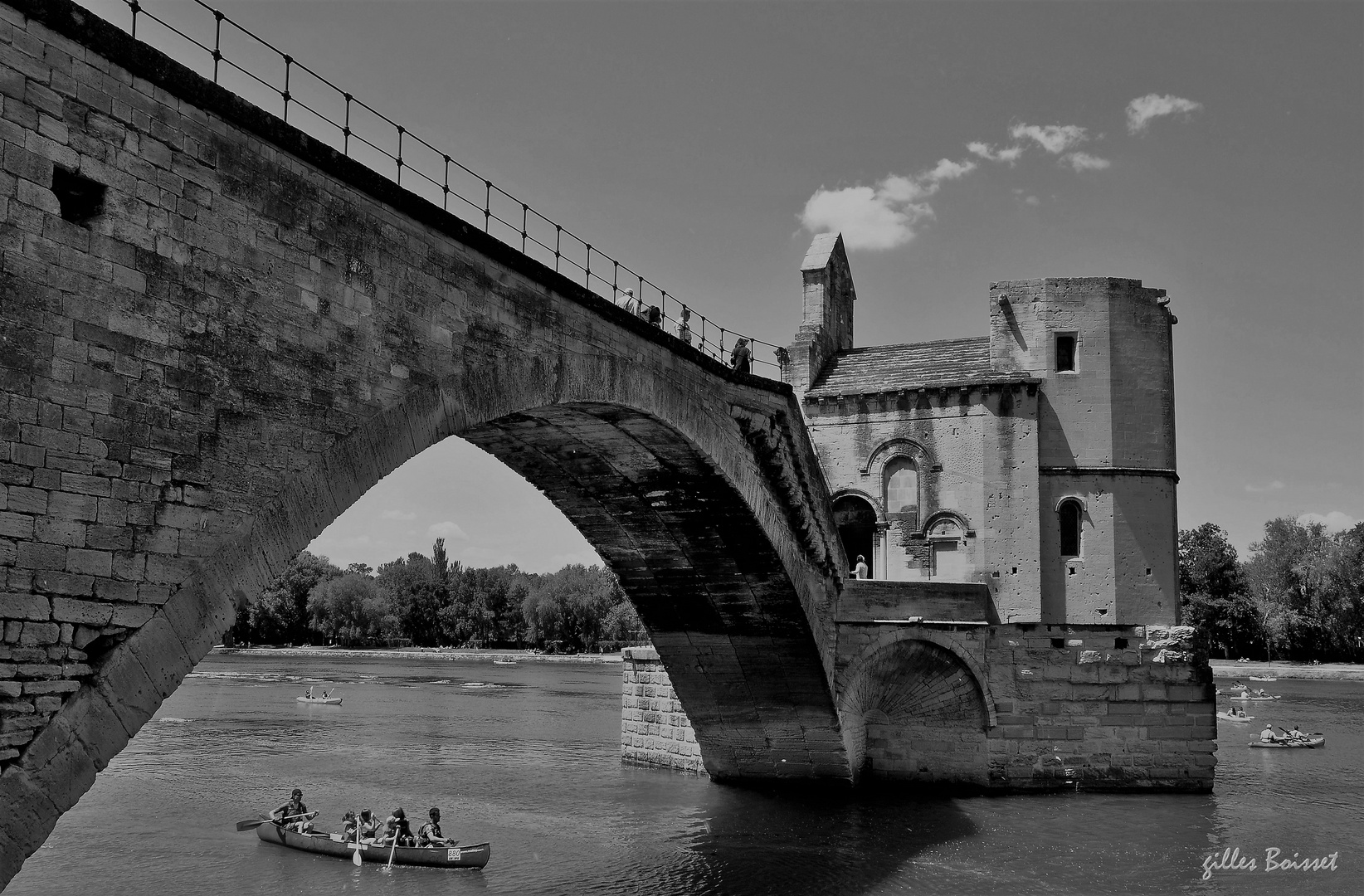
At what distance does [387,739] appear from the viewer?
36000mm

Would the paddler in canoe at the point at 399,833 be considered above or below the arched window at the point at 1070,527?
below

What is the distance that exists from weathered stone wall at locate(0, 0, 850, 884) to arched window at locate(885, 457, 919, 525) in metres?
13.9

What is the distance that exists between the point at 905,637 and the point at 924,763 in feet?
9.15

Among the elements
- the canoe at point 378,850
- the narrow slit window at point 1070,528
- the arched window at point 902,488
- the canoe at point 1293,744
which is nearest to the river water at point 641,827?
the canoe at point 378,850

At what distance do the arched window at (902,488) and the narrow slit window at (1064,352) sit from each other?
398 cm

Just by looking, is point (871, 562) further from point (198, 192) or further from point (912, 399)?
point (198, 192)

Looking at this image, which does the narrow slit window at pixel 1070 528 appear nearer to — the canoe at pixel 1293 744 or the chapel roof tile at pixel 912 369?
the chapel roof tile at pixel 912 369

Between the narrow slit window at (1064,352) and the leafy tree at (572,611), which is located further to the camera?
the leafy tree at (572,611)

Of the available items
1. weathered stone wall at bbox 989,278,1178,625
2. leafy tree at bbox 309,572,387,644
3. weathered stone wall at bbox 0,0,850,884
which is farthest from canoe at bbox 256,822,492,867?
leafy tree at bbox 309,572,387,644

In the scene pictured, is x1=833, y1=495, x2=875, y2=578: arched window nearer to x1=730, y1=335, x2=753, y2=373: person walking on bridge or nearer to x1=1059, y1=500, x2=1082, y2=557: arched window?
x1=1059, y1=500, x2=1082, y2=557: arched window

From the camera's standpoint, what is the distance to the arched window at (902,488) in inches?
1099

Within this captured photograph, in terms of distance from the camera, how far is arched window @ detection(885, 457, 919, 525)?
27922mm

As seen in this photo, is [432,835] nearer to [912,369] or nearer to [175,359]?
[175,359]

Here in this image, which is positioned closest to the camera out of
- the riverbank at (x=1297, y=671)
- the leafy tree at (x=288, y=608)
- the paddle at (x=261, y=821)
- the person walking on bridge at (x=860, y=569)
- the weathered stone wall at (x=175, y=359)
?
the weathered stone wall at (x=175, y=359)
